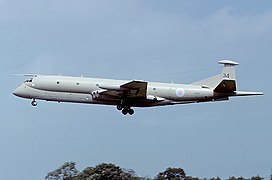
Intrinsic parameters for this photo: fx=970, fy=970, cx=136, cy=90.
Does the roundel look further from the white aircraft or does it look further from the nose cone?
the nose cone

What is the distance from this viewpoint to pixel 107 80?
105 m

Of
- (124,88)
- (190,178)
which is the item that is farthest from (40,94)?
(190,178)

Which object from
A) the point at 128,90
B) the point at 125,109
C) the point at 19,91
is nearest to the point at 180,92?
the point at 128,90

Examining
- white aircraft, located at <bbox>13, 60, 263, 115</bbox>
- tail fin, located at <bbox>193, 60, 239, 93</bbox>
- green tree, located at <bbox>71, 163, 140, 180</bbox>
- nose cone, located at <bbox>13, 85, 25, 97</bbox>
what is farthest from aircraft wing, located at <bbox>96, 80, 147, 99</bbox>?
green tree, located at <bbox>71, 163, 140, 180</bbox>

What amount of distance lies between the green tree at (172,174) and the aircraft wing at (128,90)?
39120 millimetres

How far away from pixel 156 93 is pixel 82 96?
8081 millimetres

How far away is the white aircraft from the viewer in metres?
103

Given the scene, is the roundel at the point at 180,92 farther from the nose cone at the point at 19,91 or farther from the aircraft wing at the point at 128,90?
the nose cone at the point at 19,91

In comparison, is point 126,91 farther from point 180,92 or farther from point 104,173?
point 104,173

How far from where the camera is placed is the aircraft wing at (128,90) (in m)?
103

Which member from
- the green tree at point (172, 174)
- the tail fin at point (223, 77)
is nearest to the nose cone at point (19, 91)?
the tail fin at point (223, 77)

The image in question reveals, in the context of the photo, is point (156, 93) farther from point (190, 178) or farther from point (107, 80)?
point (190, 178)

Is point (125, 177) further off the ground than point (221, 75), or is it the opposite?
point (221, 75)

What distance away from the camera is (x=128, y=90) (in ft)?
340
